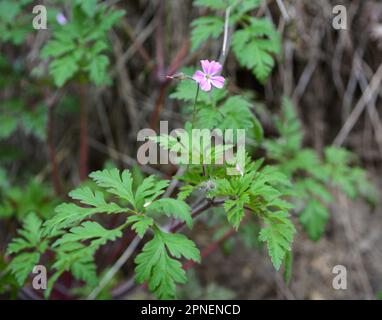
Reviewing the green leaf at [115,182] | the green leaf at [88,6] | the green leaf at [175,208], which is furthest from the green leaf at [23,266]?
the green leaf at [88,6]

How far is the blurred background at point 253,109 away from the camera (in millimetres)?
3066

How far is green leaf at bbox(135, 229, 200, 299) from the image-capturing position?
60.0 inches

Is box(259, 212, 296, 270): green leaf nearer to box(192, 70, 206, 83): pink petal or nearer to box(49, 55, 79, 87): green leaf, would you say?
box(192, 70, 206, 83): pink petal

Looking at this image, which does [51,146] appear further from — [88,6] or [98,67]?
[88,6]

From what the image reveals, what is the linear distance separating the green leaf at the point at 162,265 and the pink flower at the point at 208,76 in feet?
1.88

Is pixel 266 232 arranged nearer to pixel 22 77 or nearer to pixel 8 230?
pixel 22 77

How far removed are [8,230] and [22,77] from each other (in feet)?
3.66

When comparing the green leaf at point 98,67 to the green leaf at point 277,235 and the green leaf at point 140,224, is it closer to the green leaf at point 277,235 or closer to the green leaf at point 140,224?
the green leaf at point 140,224

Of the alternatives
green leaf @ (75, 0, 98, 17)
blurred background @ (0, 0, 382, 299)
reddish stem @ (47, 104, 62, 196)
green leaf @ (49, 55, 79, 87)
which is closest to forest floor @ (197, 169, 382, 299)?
blurred background @ (0, 0, 382, 299)

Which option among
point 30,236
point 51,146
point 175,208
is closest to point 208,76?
point 175,208
